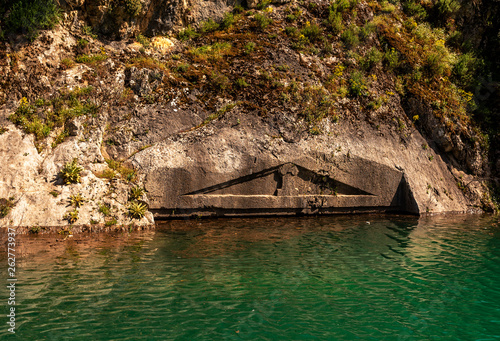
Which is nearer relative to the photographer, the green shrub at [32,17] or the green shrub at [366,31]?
the green shrub at [32,17]

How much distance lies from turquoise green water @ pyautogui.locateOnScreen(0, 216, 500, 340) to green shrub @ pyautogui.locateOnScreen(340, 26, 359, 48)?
1218 cm

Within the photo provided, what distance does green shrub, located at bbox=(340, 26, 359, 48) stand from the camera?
20.6 meters

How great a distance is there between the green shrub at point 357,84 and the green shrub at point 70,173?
13.4 m

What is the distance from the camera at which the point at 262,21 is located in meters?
20.2

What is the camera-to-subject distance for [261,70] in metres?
18.1

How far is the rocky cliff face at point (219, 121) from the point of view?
13.7 m

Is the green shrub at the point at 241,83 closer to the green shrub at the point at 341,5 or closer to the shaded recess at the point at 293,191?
the shaded recess at the point at 293,191

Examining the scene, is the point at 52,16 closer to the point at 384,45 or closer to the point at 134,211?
the point at 134,211

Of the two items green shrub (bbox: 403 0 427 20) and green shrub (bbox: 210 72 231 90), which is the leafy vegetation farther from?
green shrub (bbox: 403 0 427 20)

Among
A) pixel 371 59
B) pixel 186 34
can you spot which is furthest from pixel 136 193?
pixel 371 59

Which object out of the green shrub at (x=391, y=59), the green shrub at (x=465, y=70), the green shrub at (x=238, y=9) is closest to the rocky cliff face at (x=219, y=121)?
the green shrub at (x=391, y=59)

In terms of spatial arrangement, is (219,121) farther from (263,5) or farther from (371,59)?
(371,59)

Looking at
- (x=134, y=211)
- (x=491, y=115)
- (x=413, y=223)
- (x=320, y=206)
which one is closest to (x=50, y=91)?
(x=134, y=211)

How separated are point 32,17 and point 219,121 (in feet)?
29.4
